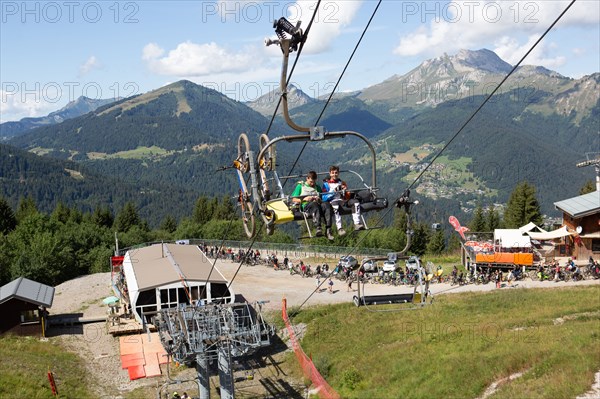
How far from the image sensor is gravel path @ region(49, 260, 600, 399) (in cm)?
3303

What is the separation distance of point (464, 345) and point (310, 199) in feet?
52.9

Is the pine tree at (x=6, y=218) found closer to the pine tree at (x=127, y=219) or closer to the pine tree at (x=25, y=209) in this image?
the pine tree at (x=25, y=209)

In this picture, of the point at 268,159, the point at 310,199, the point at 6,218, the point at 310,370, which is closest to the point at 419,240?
the point at 310,370

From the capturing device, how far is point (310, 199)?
16.3 m

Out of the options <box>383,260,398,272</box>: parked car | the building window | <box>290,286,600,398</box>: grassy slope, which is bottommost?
<box>290,286,600,398</box>: grassy slope

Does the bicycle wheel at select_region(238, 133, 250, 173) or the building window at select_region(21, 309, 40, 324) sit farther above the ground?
the bicycle wheel at select_region(238, 133, 250, 173)

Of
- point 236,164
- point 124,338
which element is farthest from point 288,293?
point 236,164

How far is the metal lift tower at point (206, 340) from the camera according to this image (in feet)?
87.8

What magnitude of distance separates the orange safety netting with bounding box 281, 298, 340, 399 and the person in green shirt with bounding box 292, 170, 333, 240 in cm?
1415

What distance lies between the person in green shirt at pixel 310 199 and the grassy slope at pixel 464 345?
7970 millimetres

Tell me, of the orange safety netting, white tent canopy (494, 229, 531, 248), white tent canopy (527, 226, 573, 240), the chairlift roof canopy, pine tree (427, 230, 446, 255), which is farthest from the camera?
pine tree (427, 230, 446, 255)

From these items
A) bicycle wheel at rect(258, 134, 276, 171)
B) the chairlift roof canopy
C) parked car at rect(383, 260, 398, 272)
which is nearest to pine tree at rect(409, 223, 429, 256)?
parked car at rect(383, 260, 398, 272)

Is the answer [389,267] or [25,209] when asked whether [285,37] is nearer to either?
[389,267]

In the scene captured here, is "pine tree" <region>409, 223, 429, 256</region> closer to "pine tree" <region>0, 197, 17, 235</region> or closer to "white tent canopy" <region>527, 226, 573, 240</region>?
"white tent canopy" <region>527, 226, 573, 240</region>
